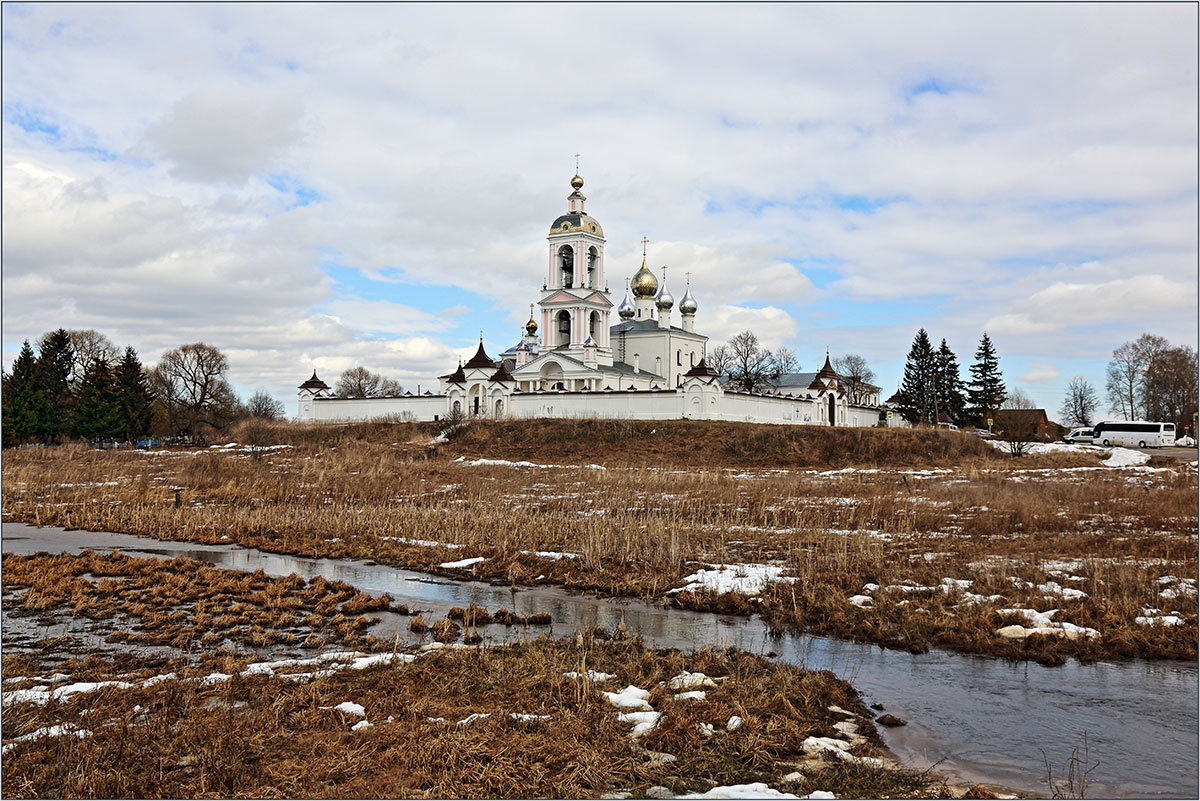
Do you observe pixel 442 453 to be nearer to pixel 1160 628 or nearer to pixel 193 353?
pixel 1160 628

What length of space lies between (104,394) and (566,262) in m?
36.0

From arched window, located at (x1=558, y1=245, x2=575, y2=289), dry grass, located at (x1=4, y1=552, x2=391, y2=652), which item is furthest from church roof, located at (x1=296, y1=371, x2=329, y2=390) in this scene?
dry grass, located at (x1=4, y1=552, x2=391, y2=652)

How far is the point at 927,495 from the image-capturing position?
79.5 feet

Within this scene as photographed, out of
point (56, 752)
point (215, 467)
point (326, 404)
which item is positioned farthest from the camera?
point (326, 404)

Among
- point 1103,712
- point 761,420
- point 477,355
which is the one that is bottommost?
point 1103,712

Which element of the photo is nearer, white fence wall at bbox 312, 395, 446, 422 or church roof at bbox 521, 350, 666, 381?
white fence wall at bbox 312, 395, 446, 422

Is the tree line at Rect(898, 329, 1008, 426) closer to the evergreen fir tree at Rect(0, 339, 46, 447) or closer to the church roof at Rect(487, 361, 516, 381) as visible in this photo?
the church roof at Rect(487, 361, 516, 381)

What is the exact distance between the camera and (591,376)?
6106 cm

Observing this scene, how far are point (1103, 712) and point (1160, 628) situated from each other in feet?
9.55

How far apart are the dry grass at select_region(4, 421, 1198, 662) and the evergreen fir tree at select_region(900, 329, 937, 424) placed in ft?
130

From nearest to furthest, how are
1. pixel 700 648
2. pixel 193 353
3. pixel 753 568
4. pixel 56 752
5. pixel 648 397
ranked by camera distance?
pixel 56 752 < pixel 700 648 < pixel 753 568 < pixel 648 397 < pixel 193 353

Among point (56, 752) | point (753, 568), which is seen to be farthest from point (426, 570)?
point (56, 752)

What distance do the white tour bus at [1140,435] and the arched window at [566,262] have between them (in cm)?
4109

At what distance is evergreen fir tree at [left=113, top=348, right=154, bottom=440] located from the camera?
64250 mm
